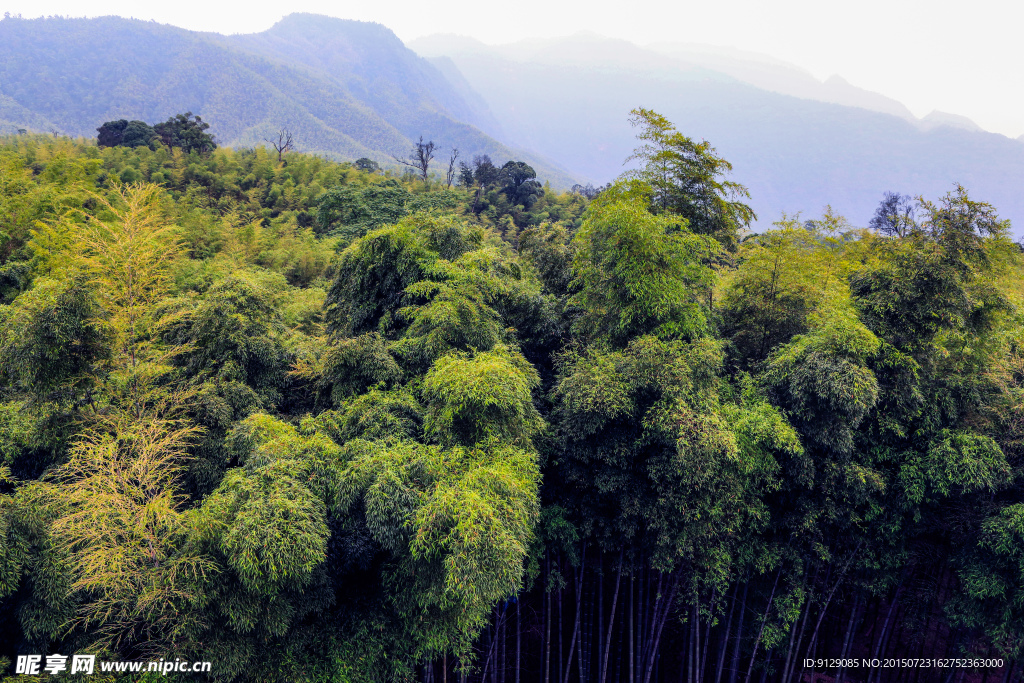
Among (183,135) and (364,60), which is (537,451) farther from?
(364,60)

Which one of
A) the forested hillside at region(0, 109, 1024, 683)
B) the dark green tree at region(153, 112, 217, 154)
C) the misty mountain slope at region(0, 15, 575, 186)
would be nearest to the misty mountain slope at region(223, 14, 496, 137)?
the misty mountain slope at region(0, 15, 575, 186)

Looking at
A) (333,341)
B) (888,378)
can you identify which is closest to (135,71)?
(333,341)

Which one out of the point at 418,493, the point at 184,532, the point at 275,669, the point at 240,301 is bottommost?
the point at 275,669

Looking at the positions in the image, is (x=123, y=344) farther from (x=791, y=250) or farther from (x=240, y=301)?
(x=791, y=250)

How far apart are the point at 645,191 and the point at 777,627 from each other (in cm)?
729

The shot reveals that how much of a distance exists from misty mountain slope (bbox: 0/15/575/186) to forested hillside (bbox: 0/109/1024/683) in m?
69.9

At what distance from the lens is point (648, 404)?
677 centimetres

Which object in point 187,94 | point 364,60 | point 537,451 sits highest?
point 364,60

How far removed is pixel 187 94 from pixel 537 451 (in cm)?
12009

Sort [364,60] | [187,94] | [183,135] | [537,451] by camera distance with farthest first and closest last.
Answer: [364,60] < [187,94] < [183,135] < [537,451]

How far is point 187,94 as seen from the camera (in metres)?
95.9

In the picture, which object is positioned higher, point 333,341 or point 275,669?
point 333,341

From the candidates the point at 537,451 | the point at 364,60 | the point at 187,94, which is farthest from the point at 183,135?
the point at 364,60

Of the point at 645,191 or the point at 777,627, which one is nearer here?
the point at 777,627
